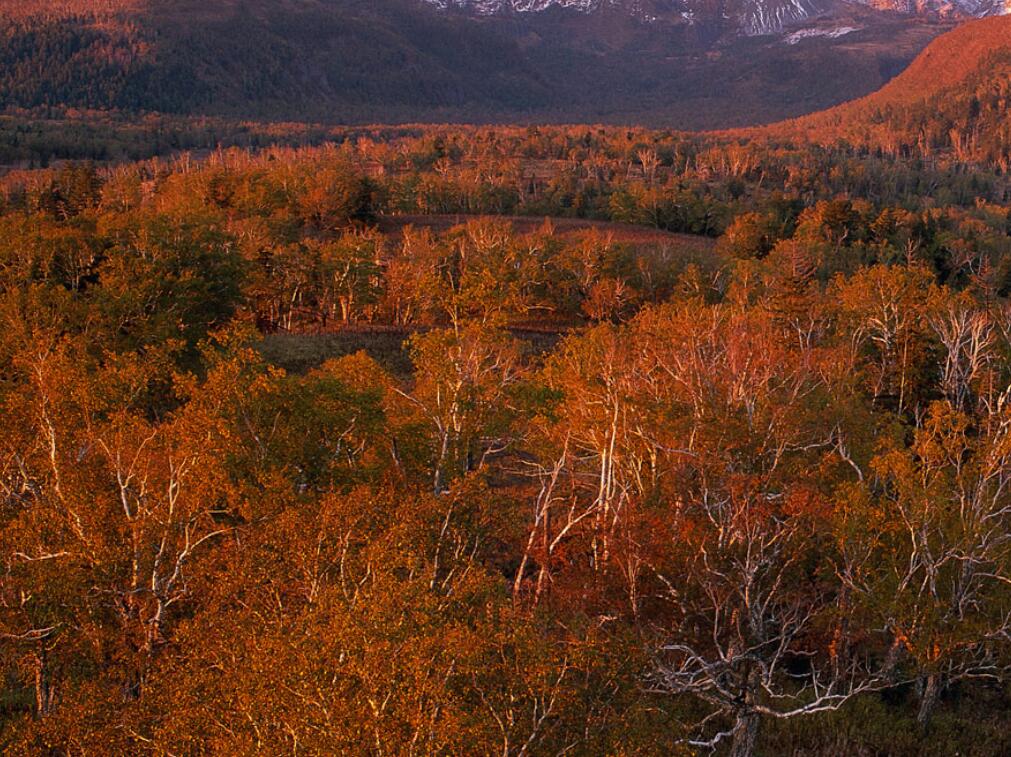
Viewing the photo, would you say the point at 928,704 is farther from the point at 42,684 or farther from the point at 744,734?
the point at 42,684

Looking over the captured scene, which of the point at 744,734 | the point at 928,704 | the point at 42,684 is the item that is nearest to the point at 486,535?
the point at 744,734

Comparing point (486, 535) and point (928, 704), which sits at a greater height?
point (486, 535)

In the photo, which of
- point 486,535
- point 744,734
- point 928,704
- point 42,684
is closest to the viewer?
point 744,734

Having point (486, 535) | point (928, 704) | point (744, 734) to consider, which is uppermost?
point (486, 535)

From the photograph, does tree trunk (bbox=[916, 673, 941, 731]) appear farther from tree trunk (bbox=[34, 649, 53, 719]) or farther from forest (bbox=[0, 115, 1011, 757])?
tree trunk (bbox=[34, 649, 53, 719])

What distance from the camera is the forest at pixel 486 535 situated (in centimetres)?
1634

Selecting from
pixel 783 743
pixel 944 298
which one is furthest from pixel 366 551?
pixel 944 298

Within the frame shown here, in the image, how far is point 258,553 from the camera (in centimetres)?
2002

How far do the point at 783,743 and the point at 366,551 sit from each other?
15684 millimetres

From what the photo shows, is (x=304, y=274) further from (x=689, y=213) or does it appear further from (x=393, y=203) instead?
(x=689, y=213)

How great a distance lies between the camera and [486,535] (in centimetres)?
2644

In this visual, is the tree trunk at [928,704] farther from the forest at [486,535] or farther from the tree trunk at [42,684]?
the tree trunk at [42,684]

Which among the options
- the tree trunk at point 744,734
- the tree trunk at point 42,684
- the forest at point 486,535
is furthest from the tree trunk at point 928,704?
the tree trunk at point 42,684

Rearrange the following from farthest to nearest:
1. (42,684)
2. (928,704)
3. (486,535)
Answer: (928,704)
(486,535)
(42,684)
